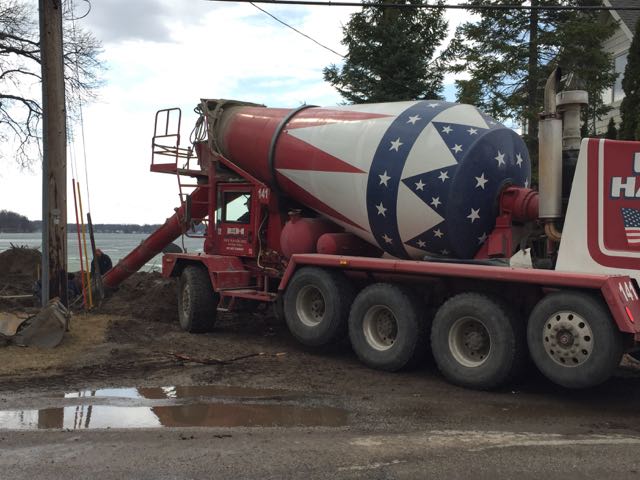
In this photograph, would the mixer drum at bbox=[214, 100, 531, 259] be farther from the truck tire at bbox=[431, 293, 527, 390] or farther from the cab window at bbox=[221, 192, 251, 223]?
the cab window at bbox=[221, 192, 251, 223]

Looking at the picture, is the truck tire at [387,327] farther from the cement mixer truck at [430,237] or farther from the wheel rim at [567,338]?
the wheel rim at [567,338]

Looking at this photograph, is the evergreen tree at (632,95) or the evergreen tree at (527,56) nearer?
the evergreen tree at (632,95)

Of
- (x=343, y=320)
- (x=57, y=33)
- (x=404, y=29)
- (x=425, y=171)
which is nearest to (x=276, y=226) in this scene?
(x=343, y=320)

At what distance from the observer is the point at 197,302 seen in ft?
34.8

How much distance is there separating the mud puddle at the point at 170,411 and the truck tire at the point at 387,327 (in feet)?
4.84

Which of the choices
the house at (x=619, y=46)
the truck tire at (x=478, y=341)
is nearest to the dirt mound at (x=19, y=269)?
the truck tire at (x=478, y=341)

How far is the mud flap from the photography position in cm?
888

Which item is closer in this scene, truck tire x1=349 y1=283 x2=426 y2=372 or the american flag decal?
the american flag decal

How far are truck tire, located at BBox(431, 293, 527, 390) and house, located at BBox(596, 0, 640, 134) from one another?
654 inches

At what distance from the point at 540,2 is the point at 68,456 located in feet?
62.4

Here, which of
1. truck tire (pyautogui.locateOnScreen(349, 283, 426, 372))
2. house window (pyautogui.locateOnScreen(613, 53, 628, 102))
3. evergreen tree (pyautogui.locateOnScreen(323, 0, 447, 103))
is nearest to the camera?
truck tire (pyautogui.locateOnScreen(349, 283, 426, 372))

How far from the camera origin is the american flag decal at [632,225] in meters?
6.09

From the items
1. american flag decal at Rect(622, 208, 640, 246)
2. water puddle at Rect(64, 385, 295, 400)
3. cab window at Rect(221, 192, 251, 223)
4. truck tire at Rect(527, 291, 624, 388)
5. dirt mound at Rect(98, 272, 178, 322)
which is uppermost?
cab window at Rect(221, 192, 251, 223)

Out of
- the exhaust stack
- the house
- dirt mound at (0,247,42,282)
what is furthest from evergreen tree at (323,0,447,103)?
the exhaust stack
